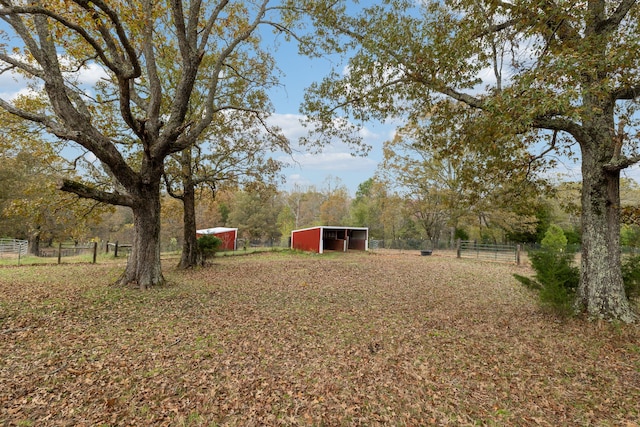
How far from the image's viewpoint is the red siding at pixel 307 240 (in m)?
A: 23.4

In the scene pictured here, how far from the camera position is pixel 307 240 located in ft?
81.7

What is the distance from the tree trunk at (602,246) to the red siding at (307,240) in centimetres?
1809

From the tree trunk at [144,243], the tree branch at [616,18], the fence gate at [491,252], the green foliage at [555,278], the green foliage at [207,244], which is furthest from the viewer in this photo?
the fence gate at [491,252]

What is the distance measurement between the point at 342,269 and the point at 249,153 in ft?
21.5

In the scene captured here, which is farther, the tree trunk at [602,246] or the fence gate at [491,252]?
the fence gate at [491,252]

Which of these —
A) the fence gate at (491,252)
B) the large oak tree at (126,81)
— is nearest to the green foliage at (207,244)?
the large oak tree at (126,81)

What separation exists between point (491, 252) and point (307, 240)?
13.2m

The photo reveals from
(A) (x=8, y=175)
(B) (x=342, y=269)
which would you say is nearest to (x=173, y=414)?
(B) (x=342, y=269)

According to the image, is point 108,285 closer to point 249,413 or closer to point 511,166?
point 249,413

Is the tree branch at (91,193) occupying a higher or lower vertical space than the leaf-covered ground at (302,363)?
higher

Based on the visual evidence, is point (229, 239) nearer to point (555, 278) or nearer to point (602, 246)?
point (555, 278)

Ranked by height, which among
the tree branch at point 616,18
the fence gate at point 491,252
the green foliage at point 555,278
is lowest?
the fence gate at point 491,252

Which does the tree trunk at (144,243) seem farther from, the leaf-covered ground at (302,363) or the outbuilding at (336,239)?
the outbuilding at (336,239)

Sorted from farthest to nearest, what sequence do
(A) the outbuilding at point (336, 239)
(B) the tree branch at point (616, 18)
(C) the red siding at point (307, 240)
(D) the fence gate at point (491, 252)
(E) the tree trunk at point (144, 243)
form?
(A) the outbuilding at point (336, 239), (C) the red siding at point (307, 240), (D) the fence gate at point (491, 252), (E) the tree trunk at point (144, 243), (B) the tree branch at point (616, 18)
